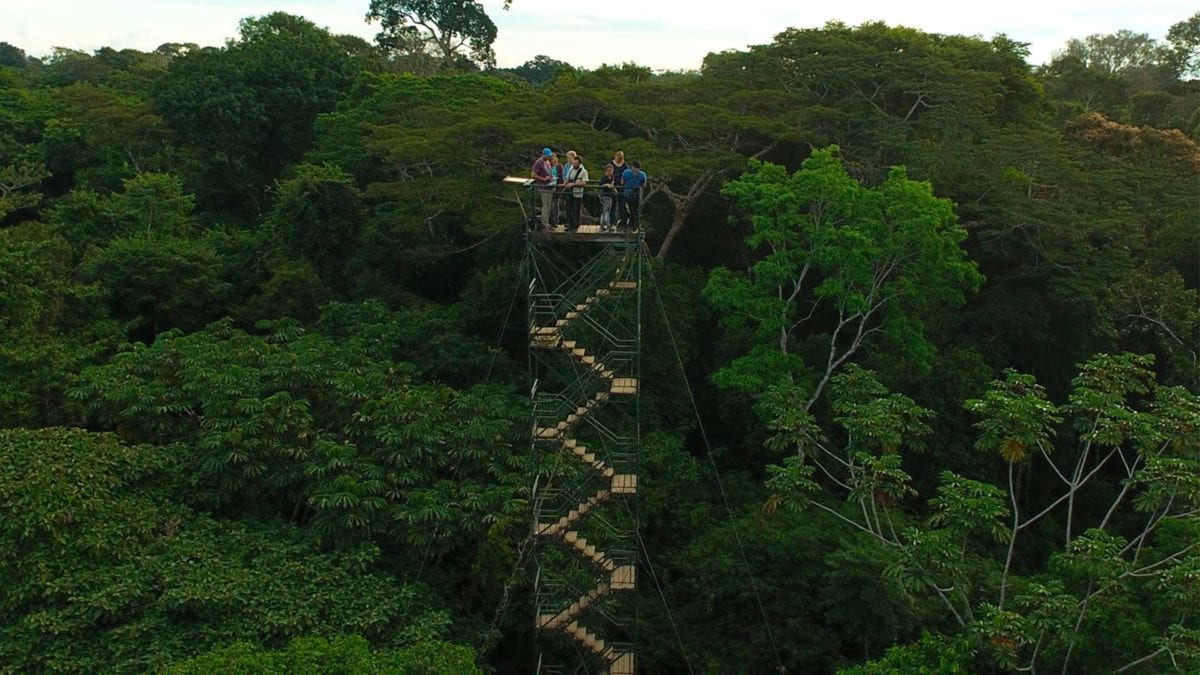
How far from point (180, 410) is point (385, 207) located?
10.2 m

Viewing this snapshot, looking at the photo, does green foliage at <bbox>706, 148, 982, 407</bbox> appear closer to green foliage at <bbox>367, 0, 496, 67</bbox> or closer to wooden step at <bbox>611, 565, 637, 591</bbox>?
wooden step at <bbox>611, 565, 637, 591</bbox>

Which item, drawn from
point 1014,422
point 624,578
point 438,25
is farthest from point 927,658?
point 438,25

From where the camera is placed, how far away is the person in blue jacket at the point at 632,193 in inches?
470

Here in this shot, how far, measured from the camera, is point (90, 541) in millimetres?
11414

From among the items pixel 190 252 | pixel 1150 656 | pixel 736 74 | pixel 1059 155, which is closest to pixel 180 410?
pixel 190 252

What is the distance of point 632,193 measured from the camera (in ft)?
39.9

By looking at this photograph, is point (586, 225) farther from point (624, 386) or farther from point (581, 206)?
point (624, 386)

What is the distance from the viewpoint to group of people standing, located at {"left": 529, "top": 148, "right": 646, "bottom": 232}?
11.8 meters

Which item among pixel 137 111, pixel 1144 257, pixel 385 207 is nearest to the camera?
pixel 1144 257

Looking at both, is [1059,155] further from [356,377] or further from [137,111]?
[137,111]

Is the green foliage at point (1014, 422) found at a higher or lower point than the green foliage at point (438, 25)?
lower

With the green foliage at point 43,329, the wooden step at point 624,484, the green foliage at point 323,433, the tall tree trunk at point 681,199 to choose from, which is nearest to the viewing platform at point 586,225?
the wooden step at point 624,484

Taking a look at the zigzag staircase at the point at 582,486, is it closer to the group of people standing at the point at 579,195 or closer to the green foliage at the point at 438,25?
the group of people standing at the point at 579,195

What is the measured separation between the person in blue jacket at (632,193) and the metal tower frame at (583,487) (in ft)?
1.07
